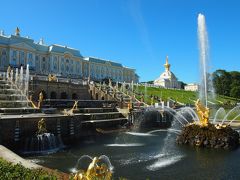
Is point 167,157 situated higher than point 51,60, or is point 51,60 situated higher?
point 51,60

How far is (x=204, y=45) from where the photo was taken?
32.5 m

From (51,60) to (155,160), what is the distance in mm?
87226

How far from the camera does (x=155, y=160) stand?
17.2 m

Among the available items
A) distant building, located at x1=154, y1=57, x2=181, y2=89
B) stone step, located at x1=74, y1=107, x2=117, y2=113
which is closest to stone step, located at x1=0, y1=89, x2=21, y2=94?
stone step, located at x1=74, y1=107, x2=117, y2=113

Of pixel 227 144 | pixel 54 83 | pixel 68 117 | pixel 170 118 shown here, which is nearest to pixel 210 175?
pixel 227 144

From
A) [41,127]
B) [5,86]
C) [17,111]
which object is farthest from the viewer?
[5,86]

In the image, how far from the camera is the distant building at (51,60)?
86375 mm

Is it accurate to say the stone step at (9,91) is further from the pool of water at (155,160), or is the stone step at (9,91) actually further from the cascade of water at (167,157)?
the cascade of water at (167,157)

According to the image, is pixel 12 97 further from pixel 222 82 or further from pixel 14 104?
pixel 222 82

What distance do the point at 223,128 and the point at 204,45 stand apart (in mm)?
13776

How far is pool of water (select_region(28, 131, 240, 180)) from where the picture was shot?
1415cm

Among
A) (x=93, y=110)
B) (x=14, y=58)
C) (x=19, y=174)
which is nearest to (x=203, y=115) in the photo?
(x=93, y=110)

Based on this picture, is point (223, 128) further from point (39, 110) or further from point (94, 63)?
point (94, 63)

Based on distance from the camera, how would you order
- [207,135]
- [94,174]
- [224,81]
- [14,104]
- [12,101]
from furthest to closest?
[224,81]
[12,101]
[14,104]
[207,135]
[94,174]
